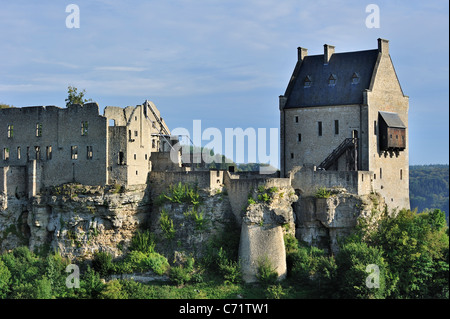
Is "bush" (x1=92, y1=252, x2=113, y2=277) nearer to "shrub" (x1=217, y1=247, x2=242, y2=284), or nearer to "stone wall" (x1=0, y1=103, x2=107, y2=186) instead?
"stone wall" (x1=0, y1=103, x2=107, y2=186)

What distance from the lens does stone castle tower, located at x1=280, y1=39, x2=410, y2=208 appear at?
191ft

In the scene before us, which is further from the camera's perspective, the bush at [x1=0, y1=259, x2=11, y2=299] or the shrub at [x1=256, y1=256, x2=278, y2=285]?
the bush at [x1=0, y1=259, x2=11, y2=299]

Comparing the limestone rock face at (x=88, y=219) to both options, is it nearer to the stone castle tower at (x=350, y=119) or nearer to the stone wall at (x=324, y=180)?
the stone wall at (x=324, y=180)

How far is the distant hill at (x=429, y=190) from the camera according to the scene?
152 m

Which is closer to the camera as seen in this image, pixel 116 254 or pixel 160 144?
pixel 116 254

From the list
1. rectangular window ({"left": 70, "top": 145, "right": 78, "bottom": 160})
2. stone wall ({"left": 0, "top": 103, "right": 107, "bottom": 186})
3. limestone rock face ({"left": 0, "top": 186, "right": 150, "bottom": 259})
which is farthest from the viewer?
rectangular window ({"left": 70, "top": 145, "right": 78, "bottom": 160})

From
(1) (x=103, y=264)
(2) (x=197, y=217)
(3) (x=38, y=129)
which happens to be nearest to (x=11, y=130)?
(3) (x=38, y=129)

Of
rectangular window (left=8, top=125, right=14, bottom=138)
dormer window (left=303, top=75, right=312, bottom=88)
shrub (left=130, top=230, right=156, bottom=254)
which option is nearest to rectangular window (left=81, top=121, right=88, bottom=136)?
rectangular window (left=8, top=125, right=14, bottom=138)

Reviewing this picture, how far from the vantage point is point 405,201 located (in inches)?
2454

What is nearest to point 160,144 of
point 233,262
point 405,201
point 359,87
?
point 233,262

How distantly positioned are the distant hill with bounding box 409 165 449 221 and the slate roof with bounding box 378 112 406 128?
87.7 meters

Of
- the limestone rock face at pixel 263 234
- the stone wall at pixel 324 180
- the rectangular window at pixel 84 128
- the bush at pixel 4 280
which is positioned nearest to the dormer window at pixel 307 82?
the stone wall at pixel 324 180

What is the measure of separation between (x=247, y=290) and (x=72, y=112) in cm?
1797
